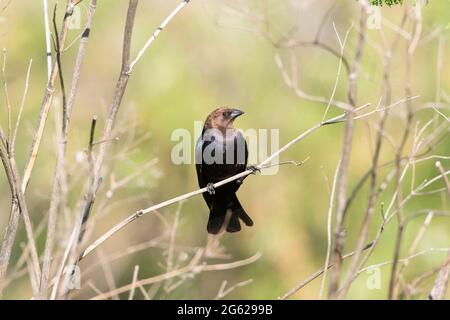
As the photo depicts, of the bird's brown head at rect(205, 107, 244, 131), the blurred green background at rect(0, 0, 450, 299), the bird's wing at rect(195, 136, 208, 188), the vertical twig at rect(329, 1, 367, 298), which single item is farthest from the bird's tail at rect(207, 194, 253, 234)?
the vertical twig at rect(329, 1, 367, 298)

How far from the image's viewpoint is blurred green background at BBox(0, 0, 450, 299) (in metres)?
7.32

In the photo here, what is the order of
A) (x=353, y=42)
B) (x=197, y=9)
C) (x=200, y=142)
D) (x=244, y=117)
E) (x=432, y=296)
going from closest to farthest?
(x=432, y=296)
(x=200, y=142)
(x=353, y=42)
(x=244, y=117)
(x=197, y=9)

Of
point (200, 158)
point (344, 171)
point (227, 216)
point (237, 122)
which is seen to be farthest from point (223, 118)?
point (344, 171)

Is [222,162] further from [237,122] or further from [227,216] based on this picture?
[237,122]

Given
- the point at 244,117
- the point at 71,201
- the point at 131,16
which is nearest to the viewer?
the point at 131,16

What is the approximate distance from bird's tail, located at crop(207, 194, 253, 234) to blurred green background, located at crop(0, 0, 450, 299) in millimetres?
1736

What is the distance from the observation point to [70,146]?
6023mm

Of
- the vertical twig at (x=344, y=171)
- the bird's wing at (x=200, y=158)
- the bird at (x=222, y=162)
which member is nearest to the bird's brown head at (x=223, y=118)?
the bird at (x=222, y=162)


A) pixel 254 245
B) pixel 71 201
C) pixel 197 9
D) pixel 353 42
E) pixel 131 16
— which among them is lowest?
pixel 254 245

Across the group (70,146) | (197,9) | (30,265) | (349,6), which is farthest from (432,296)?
(197,9)

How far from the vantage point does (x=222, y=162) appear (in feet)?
17.6

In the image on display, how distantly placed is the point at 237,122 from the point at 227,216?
2458 millimetres
